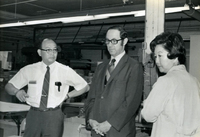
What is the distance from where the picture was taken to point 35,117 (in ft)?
7.89

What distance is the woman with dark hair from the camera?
150 centimetres

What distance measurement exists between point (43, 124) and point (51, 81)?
435mm

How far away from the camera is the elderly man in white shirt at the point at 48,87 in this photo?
2.43 meters

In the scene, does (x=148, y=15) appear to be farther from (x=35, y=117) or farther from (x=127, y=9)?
(x=35, y=117)

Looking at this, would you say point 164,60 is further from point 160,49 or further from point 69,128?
point 69,128

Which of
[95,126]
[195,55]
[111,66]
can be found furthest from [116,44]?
[195,55]

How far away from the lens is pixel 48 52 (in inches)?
101

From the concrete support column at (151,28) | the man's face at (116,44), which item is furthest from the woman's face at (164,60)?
the concrete support column at (151,28)

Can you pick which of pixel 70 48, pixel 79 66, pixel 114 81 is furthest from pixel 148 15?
pixel 70 48

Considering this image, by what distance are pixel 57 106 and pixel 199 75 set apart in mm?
2703

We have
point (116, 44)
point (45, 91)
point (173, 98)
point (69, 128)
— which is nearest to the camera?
point (173, 98)

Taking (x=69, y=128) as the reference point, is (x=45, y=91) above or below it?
above

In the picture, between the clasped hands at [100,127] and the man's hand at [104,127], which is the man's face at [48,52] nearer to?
the clasped hands at [100,127]

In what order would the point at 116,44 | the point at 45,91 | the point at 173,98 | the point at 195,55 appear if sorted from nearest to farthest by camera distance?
1. the point at 173,98
2. the point at 116,44
3. the point at 45,91
4. the point at 195,55
